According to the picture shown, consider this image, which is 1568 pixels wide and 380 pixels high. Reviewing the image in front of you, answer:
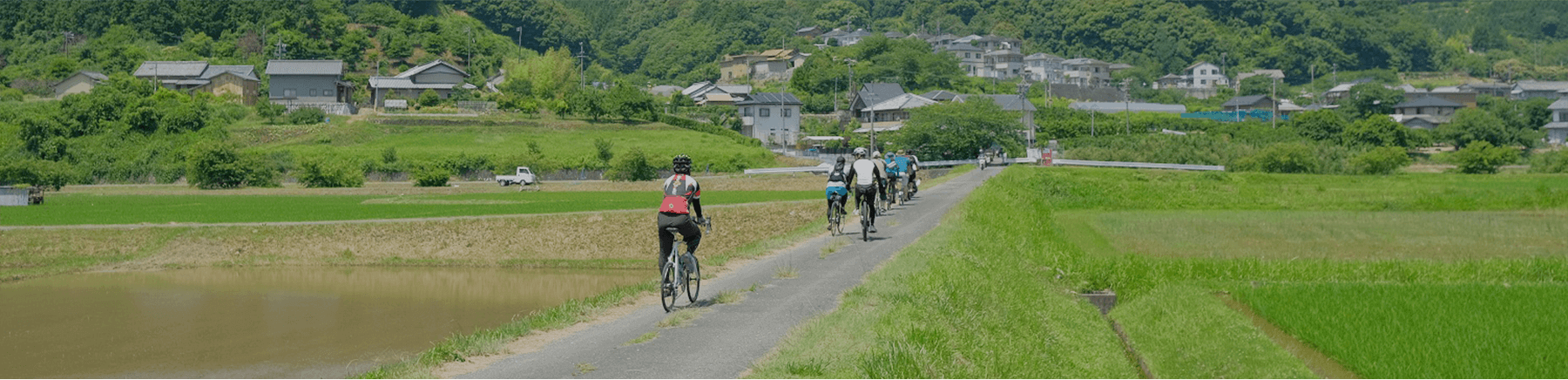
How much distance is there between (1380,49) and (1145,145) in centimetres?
9763

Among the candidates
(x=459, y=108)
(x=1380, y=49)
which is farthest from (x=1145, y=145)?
(x=1380, y=49)

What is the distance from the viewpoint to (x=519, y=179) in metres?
58.8

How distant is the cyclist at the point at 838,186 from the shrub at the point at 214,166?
39.8 metres

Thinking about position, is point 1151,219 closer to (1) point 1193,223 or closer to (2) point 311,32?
(1) point 1193,223

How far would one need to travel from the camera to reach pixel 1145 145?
6359 cm

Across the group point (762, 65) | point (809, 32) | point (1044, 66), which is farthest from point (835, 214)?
point (809, 32)

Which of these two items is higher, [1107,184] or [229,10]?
[229,10]

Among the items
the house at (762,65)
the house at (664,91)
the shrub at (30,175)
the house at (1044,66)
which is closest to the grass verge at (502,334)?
the shrub at (30,175)

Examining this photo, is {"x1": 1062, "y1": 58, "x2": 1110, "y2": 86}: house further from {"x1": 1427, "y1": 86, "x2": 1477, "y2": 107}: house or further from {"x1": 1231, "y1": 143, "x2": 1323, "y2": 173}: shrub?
{"x1": 1231, "y1": 143, "x2": 1323, "y2": 173}: shrub

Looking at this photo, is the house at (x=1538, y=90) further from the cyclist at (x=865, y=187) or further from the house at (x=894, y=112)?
the cyclist at (x=865, y=187)

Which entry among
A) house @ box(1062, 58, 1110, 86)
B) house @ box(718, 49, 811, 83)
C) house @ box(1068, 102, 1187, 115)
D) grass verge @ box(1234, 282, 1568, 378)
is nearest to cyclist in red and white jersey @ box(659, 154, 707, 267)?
grass verge @ box(1234, 282, 1568, 378)

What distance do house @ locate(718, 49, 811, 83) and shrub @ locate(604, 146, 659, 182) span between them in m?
65.6

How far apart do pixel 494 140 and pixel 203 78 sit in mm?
26289

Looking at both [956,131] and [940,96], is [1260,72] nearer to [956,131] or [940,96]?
[940,96]
